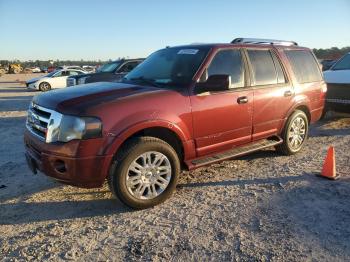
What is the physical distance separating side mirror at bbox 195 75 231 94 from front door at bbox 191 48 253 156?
8 centimetres

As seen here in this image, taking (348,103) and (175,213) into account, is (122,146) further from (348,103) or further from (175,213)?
(348,103)

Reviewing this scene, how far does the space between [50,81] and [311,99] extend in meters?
20.1

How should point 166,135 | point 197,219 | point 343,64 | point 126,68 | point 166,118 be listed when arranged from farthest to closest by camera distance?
point 126,68 → point 343,64 → point 166,135 → point 166,118 → point 197,219

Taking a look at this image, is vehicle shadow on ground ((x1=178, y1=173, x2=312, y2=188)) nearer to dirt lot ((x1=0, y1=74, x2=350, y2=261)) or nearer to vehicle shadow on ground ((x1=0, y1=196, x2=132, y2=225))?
dirt lot ((x1=0, y1=74, x2=350, y2=261))

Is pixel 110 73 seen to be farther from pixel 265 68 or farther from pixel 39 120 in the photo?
pixel 39 120

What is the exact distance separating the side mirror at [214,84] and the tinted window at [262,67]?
0.96 metres

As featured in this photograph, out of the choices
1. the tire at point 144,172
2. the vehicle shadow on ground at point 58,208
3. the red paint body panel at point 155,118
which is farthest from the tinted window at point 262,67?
the vehicle shadow on ground at point 58,208

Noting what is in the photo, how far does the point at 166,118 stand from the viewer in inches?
166

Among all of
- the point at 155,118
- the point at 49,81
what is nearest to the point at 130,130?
the point at 155,118

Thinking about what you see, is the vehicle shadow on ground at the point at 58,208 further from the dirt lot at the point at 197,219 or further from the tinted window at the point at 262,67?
the tinted window at the point at 262,67

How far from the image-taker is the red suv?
3822 mm

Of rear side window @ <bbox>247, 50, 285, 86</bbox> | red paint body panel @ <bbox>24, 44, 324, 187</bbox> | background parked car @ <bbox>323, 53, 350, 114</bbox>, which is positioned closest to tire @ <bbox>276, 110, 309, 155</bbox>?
red paint body panel @ <bbox>24, 44, 324, 187</bbox>

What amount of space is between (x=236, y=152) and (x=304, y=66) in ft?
8.18

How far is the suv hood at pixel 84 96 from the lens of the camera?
3.86 m
